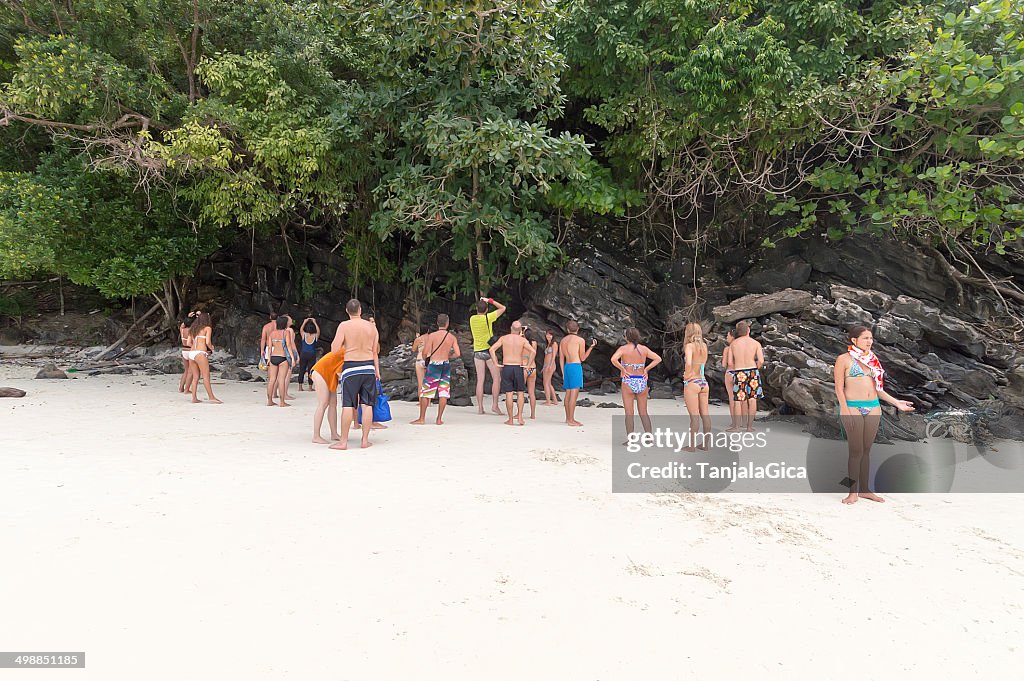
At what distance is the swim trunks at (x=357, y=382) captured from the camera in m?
6.95

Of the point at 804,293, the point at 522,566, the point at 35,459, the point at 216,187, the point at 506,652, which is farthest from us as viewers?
the point at 216,187

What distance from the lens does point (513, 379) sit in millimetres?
8883

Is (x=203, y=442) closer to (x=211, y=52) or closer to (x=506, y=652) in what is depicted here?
(x=506, y=652)

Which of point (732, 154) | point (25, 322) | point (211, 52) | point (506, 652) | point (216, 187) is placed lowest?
point (506, 652)

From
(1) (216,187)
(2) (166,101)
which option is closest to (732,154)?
(1) (216,187)

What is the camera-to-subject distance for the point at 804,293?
1019 cm

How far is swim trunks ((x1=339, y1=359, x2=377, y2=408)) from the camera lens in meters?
6.95

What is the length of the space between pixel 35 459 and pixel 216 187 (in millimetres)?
6708

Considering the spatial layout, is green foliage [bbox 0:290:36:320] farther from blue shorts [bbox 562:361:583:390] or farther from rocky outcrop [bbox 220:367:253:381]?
blue shorts [bbox 562:361:583:390]

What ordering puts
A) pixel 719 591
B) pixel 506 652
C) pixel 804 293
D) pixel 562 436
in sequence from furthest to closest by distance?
pixel 804 293 → pixel 562 436 → pixel 719 591 → pixel 506 652

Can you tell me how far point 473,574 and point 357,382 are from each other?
3.69 m

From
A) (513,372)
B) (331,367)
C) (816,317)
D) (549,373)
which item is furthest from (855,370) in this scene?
(549,373)

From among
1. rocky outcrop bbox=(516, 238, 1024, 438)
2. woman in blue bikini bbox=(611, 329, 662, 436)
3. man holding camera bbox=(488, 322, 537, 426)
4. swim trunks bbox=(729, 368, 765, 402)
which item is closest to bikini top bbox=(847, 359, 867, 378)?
woman in blue bikini bbox=(611, 329, 662, 436)

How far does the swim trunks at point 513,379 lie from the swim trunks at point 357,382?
2.36m
